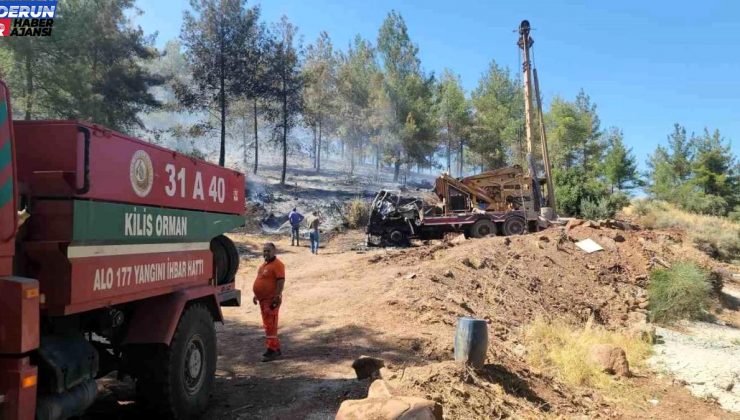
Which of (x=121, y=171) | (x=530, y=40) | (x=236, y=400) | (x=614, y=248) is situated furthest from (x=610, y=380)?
(x=530, y=40)

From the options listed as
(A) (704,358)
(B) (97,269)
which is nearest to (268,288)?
(B) (97,269)

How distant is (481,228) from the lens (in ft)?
70.7

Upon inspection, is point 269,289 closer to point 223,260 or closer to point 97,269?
A: point 223,260

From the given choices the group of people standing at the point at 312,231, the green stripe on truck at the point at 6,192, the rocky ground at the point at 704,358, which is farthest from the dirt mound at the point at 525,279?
the green stripe on truck at the point at 6,192

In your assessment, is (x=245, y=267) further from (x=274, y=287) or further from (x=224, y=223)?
(x=224, y=223)

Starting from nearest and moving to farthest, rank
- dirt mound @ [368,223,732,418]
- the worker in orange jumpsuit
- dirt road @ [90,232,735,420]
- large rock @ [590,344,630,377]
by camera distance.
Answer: dirt road @ [90,232,735,420], dirt mound @ [368,223,732,418], the worker in orange jumpsuit, large rock @ [590,344,630,377]

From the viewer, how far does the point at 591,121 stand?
46.1 meters

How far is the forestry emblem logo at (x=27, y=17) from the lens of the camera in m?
13.9

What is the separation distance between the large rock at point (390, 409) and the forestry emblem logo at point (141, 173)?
2.28 m

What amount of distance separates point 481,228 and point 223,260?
16.5 m

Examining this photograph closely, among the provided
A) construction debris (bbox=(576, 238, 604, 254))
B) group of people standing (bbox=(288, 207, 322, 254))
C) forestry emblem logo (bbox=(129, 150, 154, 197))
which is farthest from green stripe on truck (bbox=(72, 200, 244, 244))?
construction debris (bbox=(576, 238, 604, 254))

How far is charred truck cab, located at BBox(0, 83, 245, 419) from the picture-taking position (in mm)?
3102

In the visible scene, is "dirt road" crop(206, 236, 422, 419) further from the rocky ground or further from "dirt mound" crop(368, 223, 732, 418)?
the rocky ground

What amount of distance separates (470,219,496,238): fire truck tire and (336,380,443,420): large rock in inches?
688
